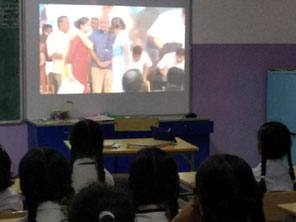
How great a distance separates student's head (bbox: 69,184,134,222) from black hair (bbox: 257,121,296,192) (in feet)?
6.35

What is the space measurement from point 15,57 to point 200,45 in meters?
2.22

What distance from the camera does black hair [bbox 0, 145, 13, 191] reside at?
270 centimetres

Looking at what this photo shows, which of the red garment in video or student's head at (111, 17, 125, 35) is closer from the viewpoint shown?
the red garment in video

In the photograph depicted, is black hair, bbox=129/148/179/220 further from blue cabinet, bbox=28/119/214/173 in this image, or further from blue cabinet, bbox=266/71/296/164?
blue cabinet, bbox=266/71/296/164

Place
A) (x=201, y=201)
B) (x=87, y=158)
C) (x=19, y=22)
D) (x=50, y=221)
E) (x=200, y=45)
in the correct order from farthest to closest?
1. (x=200, y=45)
2. (x=19, y=22)
3. (x=87, y=158)
4. (x=50, y=221)
5. (x=201, y=201)

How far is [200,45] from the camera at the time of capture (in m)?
6.59

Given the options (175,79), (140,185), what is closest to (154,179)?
(140,185)

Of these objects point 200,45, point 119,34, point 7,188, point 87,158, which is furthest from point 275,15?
point 7,188

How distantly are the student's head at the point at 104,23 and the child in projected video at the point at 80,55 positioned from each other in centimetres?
15

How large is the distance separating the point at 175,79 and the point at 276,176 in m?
3.43

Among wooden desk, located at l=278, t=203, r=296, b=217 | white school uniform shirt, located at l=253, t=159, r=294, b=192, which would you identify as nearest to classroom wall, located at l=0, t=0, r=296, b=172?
white school uniform shirt, located at l=253, t=159, r=294, b=192

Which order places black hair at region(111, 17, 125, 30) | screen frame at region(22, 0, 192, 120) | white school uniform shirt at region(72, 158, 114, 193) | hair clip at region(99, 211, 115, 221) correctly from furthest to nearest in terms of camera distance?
black hair at region(111, 17, 125, 30)
screen frame at region(22, 0, 192, 120)
white school uniform shirt at region(72, 158, 114, 193)
hair clip at region(99, 211, 115, 221)

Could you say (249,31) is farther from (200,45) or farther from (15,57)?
(15,57)

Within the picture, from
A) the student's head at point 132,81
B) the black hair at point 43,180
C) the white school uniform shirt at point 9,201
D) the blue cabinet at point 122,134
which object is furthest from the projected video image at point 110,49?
the black hair at point 43,180
